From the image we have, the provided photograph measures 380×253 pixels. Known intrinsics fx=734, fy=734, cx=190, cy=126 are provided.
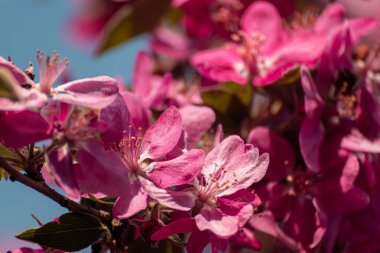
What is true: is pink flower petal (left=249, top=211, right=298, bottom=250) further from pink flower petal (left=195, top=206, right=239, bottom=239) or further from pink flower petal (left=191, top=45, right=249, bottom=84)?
pink flower petal (left=191, top=45, right=249, bottom=84)

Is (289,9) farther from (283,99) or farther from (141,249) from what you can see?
(141,249)

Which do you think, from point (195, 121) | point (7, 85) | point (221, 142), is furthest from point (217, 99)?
point (7, 85)

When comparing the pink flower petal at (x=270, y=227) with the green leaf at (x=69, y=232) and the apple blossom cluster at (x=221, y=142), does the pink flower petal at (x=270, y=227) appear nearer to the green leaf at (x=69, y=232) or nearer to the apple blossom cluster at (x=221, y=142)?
the apple blossom cluster at (x=221, y=142)

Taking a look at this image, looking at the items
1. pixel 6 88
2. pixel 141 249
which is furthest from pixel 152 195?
pixel 6 88

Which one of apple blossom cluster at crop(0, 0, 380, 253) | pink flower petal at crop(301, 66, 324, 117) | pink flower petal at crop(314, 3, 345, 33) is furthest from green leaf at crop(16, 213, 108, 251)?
pink flower petal at crop(314, 3, 345, 33)

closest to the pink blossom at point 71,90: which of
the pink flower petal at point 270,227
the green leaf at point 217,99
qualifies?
the pink flower petal at point 270,227
